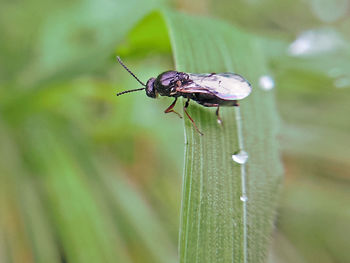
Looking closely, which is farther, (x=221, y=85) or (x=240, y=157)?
(x=221, y=85)

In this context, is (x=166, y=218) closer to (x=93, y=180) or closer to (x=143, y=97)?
(x=93, y=180)

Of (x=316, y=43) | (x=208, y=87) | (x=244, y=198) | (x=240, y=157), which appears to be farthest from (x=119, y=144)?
(x=244, y=198)

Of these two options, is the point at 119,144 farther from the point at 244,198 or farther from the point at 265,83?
the point at 244,198

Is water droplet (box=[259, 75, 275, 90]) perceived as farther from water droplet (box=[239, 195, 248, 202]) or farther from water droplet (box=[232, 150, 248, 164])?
water droplet (box=[239, 195, 248, 202])

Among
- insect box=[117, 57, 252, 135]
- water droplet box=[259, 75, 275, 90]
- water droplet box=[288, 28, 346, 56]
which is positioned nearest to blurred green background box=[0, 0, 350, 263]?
water droplet box=[288, 28, 346, 56]

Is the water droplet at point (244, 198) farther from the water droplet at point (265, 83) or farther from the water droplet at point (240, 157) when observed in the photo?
the water droplet at point (265, 83)

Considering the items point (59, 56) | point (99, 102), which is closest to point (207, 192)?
point (59, 56)
